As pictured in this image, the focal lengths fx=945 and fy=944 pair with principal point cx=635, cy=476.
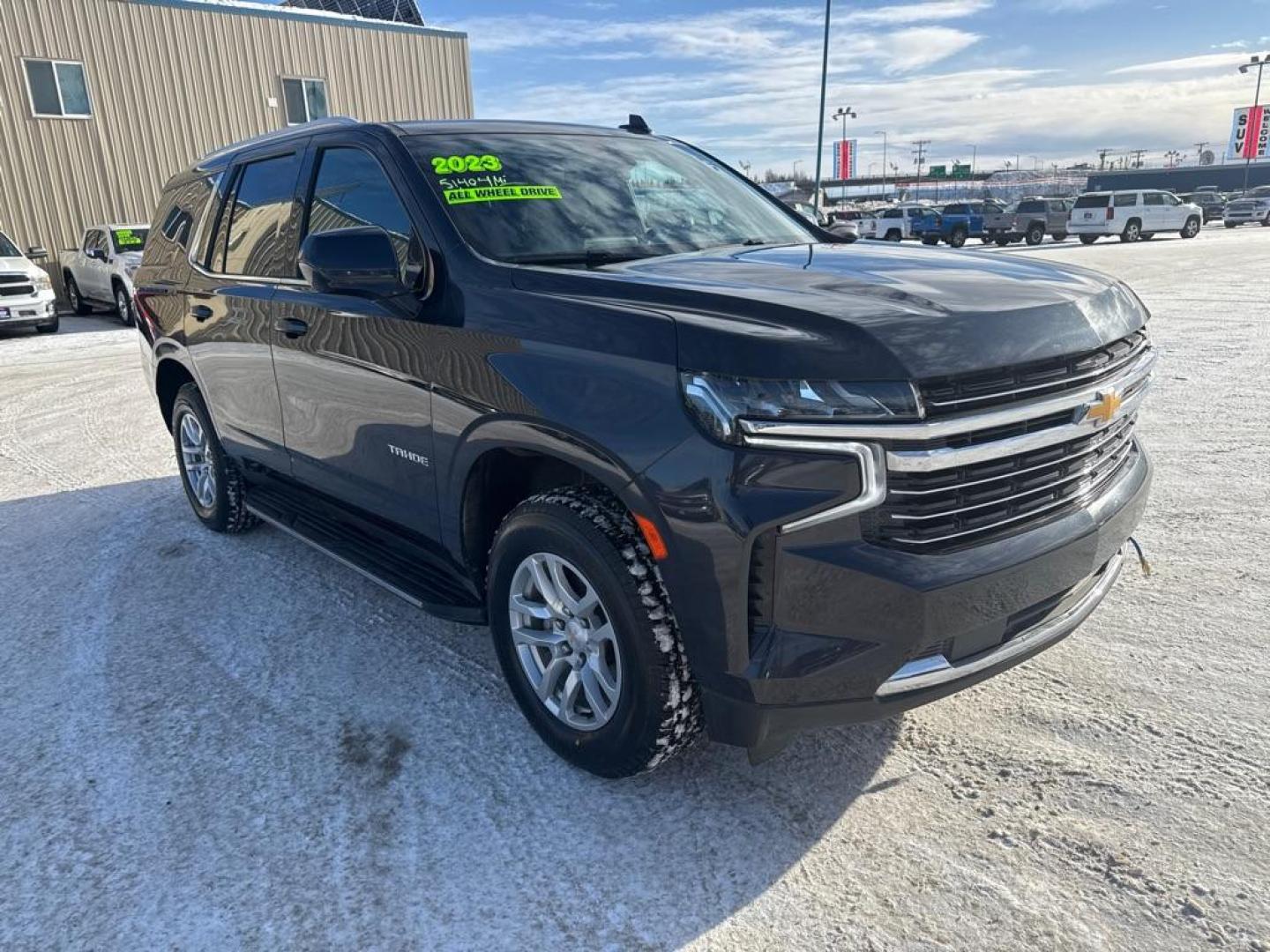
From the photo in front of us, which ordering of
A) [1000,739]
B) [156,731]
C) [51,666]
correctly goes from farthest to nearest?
[51,666]
[156,731]
[1000,739]

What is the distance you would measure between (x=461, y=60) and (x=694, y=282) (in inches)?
939

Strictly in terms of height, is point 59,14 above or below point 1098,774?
above

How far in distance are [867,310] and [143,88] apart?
2183 centimetres

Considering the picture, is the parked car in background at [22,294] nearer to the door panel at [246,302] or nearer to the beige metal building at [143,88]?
the beige metal building at [143,88]

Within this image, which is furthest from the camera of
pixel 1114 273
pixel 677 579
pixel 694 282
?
pixel 1114 273

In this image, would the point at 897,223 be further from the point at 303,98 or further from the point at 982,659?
the point at 982,659

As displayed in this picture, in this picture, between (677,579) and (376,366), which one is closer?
(677,579)

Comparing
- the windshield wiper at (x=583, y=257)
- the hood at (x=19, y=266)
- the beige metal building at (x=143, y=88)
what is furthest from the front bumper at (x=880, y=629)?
the beige metal building at (x=143, y=88)

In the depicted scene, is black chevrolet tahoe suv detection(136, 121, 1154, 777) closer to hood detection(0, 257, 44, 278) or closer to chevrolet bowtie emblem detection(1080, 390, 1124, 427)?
chevrolet bowtie emblem detection(1080, 390, 1124, 427)

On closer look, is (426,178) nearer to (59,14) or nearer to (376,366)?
(376,366)

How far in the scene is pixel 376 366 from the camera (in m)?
3.41

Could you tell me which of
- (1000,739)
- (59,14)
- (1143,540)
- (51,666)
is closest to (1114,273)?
(1143,540)

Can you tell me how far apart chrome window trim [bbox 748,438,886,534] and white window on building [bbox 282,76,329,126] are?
2234 cm

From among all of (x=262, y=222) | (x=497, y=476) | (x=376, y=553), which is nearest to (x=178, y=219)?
(x=262, y=222)
